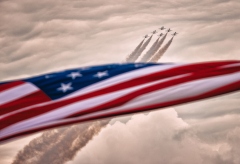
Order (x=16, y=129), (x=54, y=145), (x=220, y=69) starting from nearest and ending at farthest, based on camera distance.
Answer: (x=16, y=129) → (x=220, y=69) → (x=54, y=145)

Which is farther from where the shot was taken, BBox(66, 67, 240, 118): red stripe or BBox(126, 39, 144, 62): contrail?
BBox(126, 39, 144, 62): contrail

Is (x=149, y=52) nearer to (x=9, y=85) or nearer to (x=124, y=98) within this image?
(x=9, y=85)

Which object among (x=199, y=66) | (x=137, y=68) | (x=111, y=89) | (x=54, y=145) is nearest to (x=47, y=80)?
(x=111, y=89)

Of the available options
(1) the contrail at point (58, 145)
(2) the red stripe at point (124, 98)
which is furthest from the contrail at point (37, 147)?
(2) the red stripe at point (124, 98)

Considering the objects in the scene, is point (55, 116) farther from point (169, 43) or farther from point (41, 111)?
point (169, 43)

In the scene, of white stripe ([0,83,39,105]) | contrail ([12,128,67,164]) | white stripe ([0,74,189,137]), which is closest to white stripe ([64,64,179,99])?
white stripe ([0,74,189,137])

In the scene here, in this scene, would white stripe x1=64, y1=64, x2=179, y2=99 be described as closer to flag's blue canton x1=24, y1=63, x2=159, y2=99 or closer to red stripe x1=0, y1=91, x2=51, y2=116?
flag's blue canton x1=24, y1=63, x2=159, y2=99

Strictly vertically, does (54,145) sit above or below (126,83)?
below

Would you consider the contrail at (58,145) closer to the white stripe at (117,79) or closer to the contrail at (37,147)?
the contrail at (37,147)
